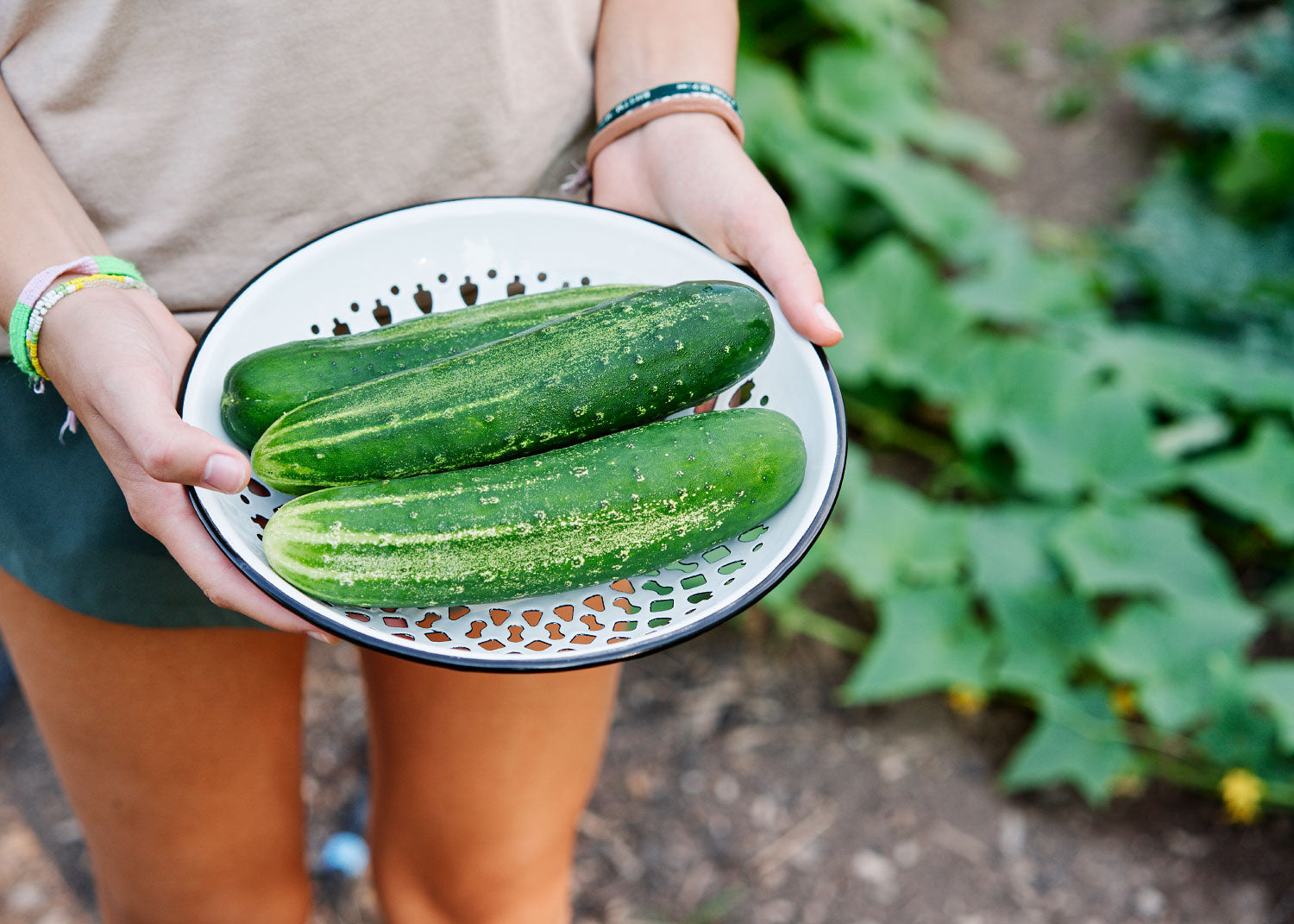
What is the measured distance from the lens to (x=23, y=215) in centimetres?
111

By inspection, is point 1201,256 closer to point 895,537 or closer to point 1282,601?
point 1282,601

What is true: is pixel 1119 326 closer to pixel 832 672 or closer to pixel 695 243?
pixel 832 672

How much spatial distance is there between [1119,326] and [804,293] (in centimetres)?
251

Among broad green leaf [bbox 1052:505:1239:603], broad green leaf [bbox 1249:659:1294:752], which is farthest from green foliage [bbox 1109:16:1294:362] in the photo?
broad green leaf [bbox 1249:659:1294:752]

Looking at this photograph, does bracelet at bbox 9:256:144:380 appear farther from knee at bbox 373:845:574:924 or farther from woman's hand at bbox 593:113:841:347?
knee at bbox 373:845:574:924

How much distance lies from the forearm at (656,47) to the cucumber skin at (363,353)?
12.7 inches

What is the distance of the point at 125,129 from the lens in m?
1.16

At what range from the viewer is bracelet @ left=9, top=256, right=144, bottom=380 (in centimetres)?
109

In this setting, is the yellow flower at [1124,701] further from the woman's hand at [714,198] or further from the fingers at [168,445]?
the fingers at [168,445]

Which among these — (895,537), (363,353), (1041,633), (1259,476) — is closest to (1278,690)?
(1041,633)

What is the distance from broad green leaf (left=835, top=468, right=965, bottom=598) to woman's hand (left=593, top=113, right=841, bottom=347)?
4.03 ft

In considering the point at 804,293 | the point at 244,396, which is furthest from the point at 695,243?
the point at 244,396

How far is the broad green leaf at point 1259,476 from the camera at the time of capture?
2.46m

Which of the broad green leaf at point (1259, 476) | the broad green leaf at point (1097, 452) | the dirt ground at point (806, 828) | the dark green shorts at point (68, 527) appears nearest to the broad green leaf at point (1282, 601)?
the broad green leaf at point (1259, 476)
